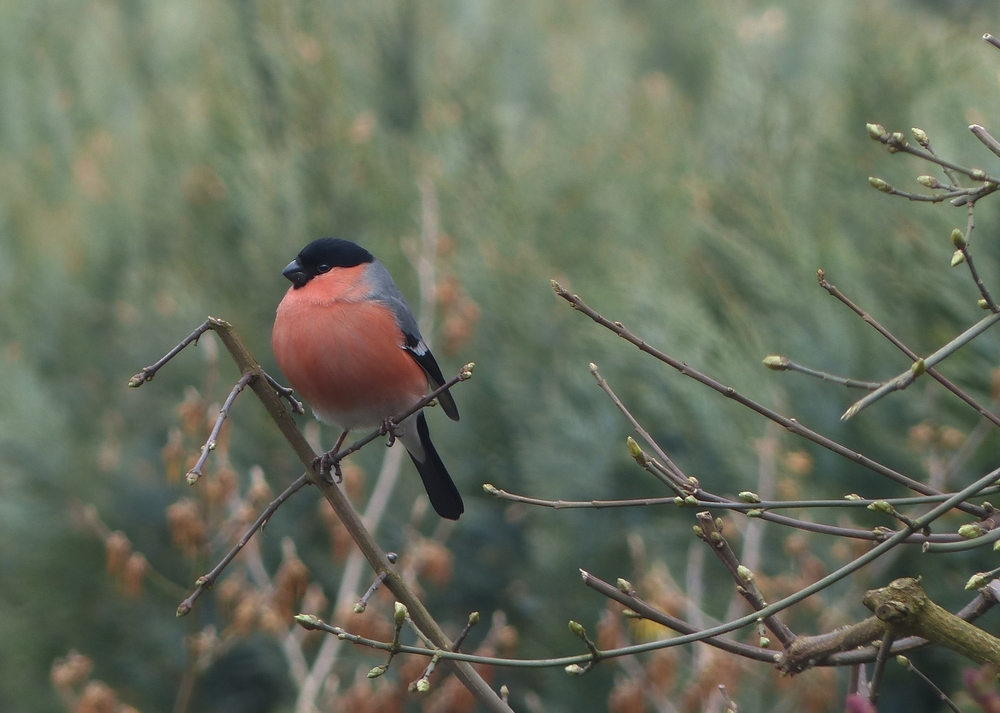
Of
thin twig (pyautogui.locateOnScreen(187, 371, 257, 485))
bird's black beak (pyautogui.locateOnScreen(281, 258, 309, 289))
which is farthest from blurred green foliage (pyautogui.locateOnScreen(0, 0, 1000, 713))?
thin twig (pyautogui.locateOnScreen(187, 371, 257, 485))

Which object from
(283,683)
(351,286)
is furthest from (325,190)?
(351,286)

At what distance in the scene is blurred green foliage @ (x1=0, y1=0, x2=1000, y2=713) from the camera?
3.66 m

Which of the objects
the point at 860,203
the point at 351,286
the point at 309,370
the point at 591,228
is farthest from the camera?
the point at 591,228

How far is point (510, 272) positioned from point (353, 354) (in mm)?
2538

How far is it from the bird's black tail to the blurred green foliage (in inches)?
53.3

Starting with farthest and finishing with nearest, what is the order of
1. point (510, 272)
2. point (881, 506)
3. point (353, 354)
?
point (510, 272)
point (353, 354)
point (881, 506)

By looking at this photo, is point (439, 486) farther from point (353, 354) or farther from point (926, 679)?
point (926, 679)

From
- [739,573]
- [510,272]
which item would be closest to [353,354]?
[739,573]

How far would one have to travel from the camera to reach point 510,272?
15.8 feet

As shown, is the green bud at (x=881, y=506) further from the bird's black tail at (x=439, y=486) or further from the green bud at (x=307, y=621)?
the bird's black tail at (x=439, y=486)

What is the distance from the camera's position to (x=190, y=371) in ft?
16.7

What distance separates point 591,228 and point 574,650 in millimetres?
2316

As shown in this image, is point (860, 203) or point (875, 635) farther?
point (860, 203)

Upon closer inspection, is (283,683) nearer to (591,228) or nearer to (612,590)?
(591,228)
